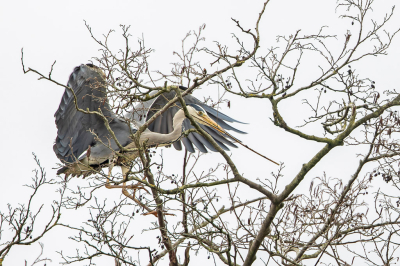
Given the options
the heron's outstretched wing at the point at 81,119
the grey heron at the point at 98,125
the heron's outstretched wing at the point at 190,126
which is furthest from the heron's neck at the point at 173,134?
the heron's outstretched wing at the point at 81,119

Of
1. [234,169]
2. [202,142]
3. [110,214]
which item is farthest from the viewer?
[202,142]

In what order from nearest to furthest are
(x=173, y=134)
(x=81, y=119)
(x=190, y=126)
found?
1. (x=173, y=134)
2. (x=81, y=119)
3. (x=190, y=126)

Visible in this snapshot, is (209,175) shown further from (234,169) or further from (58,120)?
(58,120)

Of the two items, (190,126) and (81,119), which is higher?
(190,126)

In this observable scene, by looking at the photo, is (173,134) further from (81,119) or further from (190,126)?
(81,119)

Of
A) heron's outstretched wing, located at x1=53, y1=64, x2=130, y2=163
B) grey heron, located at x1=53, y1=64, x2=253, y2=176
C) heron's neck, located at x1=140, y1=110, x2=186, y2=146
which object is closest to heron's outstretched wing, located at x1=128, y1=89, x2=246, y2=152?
grey heron, located at x1=53, y1=64, x2=253, y2=176

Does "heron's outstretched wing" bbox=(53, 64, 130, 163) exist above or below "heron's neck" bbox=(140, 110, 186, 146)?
above

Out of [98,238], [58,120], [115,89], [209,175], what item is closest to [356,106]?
[209,175]

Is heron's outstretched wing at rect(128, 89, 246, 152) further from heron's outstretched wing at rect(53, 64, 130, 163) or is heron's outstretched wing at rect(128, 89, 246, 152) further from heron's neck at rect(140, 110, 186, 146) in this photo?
heron's outstretched wing at rect(53, 64, 130, 163)

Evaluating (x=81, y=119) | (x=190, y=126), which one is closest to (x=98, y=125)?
(x=81, y=119)

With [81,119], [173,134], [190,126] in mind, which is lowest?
[173,134]

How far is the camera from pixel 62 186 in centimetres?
473

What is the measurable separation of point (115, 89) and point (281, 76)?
148 cm

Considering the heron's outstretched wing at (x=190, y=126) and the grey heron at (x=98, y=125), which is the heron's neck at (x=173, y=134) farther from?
the heron's outstretched wing at (x=190, y=126)
